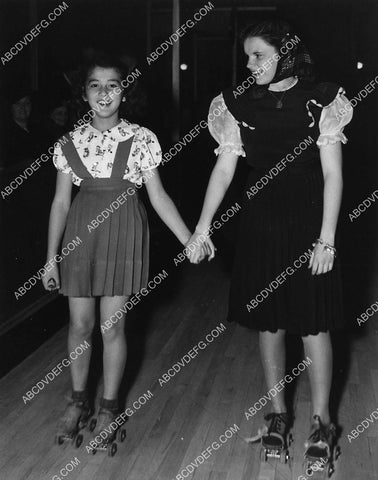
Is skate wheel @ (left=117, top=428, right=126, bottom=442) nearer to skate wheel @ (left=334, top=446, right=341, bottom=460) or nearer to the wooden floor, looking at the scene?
the wooden floor

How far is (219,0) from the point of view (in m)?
10.6

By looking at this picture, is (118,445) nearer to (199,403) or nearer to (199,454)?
(199,454)

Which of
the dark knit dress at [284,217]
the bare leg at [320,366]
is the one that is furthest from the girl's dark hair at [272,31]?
the bare leg at [320,366]

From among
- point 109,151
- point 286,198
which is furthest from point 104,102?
point 286,198

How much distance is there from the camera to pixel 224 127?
109 inches

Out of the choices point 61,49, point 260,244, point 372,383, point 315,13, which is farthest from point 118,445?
point 315,13

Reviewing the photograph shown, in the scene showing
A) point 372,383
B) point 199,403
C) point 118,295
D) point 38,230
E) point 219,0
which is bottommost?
point 372,383

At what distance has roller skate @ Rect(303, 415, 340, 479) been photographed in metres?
2.74

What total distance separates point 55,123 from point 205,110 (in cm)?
754

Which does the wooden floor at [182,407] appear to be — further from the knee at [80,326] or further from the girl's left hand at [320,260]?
the girl's left hand at [320,260]

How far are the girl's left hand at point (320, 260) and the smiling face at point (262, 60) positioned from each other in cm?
58

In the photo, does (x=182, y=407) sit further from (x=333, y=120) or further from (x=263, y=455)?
(x=333, y=120)

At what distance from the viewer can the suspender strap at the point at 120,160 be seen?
2.84m

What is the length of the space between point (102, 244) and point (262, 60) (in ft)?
2.86
